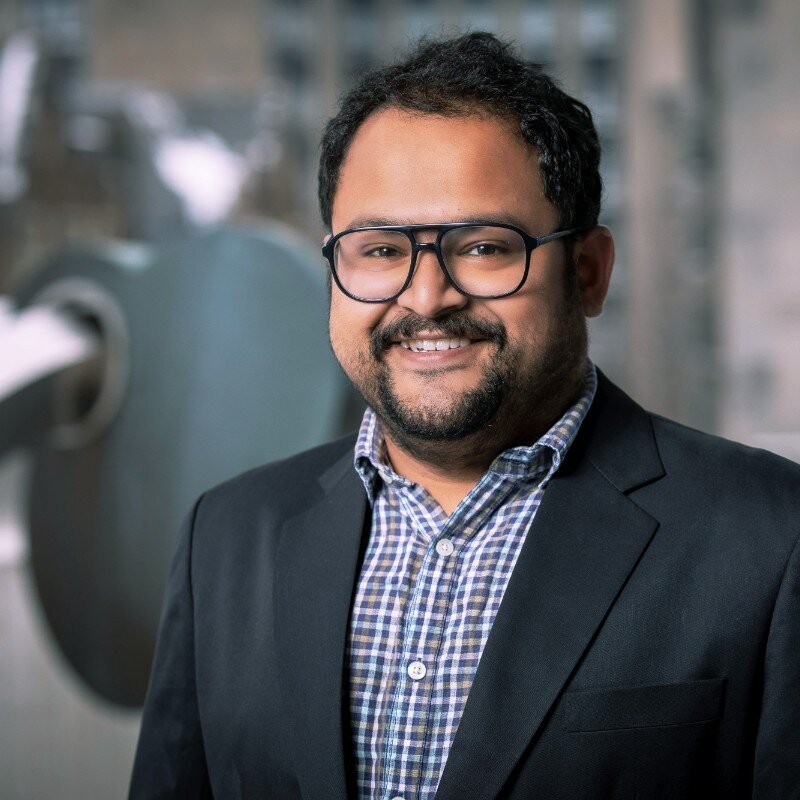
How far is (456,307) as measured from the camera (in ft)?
2.91

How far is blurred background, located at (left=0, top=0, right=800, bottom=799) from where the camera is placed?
1.78 metres

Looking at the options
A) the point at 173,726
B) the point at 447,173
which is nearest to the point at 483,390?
the point at 447,173

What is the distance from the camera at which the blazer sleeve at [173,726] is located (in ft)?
3.44

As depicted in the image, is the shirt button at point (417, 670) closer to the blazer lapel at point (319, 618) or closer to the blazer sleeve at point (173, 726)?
the blazer lapel at point (319, 618)

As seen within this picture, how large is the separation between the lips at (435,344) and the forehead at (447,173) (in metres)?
0.10

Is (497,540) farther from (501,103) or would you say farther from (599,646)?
(501,103)

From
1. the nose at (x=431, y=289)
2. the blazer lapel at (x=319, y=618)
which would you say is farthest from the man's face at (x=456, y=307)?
the blazer lapel at (x=319, y=618)

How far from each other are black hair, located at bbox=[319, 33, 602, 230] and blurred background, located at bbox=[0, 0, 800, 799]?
0.43 ft

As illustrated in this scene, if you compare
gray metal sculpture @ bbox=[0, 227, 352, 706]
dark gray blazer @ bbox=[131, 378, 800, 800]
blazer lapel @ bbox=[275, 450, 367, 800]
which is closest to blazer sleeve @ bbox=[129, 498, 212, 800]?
dark gray blazer @ bbox=[131, 378, 800, 800]

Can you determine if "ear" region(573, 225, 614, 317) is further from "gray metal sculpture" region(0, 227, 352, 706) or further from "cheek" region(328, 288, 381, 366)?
"gray metal sculpture" region(0, 227, 352, 706)

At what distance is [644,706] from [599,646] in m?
0.06

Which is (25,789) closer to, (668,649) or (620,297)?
(668,649)

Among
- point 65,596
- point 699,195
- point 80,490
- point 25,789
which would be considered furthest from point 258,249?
point 699,195

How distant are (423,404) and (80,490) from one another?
1.27 meters
